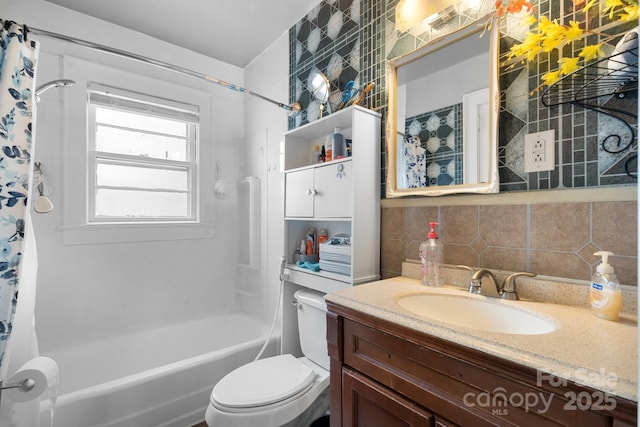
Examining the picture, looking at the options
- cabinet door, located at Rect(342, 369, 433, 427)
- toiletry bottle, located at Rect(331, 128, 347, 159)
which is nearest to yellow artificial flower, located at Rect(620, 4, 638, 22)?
toiletry bottle, located at Rect(331, 128, 347, 159)

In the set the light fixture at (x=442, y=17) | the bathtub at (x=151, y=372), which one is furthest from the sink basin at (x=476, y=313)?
the bathtub at (x=151, y=372)

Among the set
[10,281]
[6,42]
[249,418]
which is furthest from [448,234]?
[6,42]

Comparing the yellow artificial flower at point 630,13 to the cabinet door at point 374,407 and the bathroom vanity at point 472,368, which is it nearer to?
the bathroom vanity at point 472,368

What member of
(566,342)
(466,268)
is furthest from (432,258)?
(566,342)

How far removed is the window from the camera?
2.10 metres

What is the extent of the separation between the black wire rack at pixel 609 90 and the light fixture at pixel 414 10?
0.63 metres

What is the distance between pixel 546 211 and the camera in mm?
964

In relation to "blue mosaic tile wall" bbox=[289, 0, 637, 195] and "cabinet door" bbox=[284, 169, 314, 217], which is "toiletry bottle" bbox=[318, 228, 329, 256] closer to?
"cabinet door" bbox=[284, 169, 314, 217]

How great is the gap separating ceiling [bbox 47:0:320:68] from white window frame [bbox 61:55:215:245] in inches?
Answer: 11.5

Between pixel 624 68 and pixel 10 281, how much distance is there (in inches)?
79.0

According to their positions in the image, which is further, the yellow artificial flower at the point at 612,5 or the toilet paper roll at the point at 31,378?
the toilet paper roll at the point at 31,378

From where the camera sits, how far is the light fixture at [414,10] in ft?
4.18

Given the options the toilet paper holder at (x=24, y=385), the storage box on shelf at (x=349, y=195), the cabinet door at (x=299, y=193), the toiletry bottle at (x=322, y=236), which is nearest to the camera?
the toilet paper holder at (x=24, y=385)

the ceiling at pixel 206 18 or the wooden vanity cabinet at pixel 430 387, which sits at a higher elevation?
the ceiling at pixel 206 18
